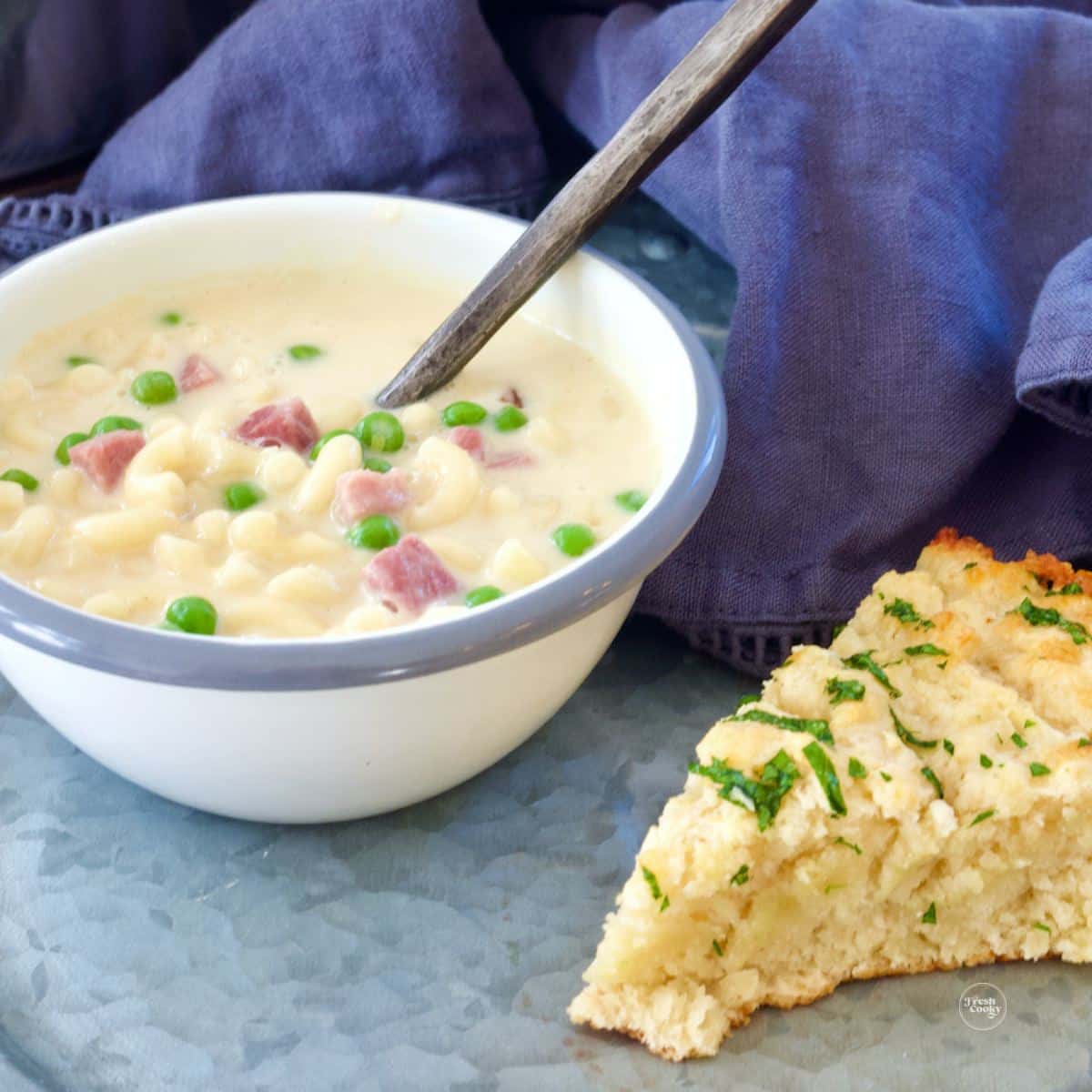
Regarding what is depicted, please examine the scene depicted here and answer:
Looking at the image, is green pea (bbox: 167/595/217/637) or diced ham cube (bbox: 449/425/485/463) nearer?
green pea (bbox: 167/595/217/637)

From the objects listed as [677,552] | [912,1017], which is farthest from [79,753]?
[912,1017]

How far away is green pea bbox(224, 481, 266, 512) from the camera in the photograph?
2131 millimetres

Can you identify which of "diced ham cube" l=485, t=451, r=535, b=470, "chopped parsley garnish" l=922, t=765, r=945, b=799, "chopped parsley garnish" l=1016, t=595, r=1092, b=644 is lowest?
"chopped parsley garnish" l=1016, t=595, r=1092, b=644

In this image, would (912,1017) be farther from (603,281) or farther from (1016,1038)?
(603,281)

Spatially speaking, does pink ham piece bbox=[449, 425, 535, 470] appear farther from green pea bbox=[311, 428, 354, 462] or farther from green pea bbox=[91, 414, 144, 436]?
green pea bbox=[91, 414, 144, 436]

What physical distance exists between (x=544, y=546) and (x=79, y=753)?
0.72 meters

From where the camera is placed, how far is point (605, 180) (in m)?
2.25

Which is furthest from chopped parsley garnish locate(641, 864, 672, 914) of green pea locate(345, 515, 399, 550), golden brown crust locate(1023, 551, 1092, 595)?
golden brown crust locate(1023, 551, 1092, 595)

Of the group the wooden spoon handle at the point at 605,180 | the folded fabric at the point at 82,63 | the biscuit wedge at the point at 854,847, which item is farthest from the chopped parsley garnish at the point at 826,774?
the folded fabric at the point at 82,63

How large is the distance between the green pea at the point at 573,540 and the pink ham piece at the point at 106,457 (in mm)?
→ 623
